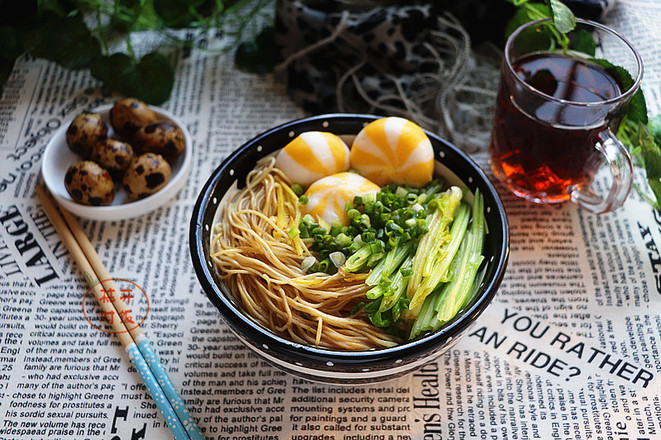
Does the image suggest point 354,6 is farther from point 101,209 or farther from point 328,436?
point 328,436

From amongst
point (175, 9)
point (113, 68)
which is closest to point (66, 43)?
point (113, 68)

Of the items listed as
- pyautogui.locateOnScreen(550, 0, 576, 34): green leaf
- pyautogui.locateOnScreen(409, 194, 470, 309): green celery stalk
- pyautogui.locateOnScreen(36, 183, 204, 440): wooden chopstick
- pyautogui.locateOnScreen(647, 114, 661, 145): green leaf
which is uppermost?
pyautogui.locateOnScreen(550, 0, 576, 34): green leaf

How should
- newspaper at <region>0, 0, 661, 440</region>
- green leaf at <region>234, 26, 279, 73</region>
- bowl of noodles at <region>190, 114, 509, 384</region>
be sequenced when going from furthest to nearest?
green leaf at <region>234, 26, 279, 73</region>, newspaper at <region>0, 0, 661, 440</region>, bowl of noodles at <region>190, 114, 509, 384</region>

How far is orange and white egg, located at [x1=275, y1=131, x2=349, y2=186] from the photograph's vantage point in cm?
101

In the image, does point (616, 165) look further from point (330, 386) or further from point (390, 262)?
point (330, 386)

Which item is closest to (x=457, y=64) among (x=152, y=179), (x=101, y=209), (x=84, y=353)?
(x=152, y=179)

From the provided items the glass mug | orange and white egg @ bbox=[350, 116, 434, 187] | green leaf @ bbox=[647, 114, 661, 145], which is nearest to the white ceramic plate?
orange and white egg @ bbox=[350, 116, 434, 187]

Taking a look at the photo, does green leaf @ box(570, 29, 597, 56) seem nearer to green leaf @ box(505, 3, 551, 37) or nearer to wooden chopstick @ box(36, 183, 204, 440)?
green leaf @ box(505, 3, 551, 37)

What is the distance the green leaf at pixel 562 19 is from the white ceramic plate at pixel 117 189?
2.45 feet

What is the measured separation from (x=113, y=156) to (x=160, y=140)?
Answer: 0.10m

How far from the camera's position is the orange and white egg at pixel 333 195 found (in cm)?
97

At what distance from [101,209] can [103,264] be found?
0.35 ft

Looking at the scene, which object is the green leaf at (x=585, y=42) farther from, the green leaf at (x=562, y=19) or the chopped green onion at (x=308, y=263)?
the chopped green onion at (x=308, y=263)

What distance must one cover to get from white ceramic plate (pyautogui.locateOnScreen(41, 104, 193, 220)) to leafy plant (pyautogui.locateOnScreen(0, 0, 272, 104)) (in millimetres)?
101
